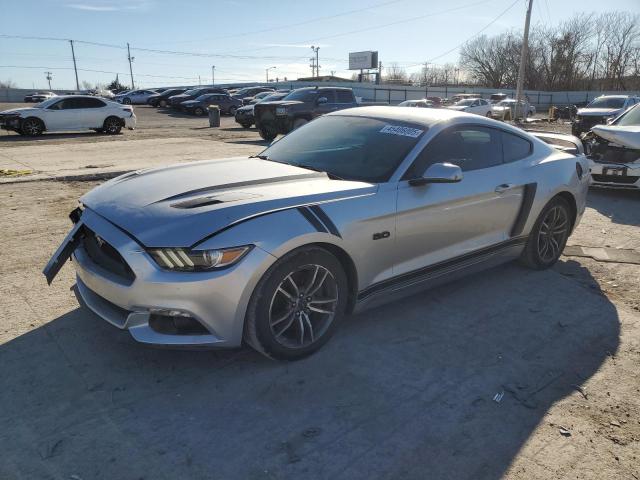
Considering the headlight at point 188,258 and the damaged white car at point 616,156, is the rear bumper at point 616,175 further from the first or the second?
the headlight at point 188,258

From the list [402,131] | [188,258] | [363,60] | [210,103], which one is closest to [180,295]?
[188,258]

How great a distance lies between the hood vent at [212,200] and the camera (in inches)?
120

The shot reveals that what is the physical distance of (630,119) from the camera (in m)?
9.16

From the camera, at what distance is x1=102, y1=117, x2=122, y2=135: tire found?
19.4m

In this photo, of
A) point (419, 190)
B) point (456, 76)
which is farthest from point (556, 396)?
point (456, 76)

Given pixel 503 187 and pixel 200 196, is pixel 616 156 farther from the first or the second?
pixel 200 196

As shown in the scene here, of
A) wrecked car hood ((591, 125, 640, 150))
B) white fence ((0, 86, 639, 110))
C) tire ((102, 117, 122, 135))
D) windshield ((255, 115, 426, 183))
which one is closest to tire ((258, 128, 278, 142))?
tire ((102, 117, 122, 135))

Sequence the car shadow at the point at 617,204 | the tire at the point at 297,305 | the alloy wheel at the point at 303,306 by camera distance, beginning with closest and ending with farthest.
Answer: the tire at the point at 297,305, the alloy wheel at the point at 303,306, the car shadow at the point at 617,204

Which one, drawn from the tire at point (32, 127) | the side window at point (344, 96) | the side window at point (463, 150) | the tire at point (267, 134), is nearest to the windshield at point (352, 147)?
the side window at point (463, 150)

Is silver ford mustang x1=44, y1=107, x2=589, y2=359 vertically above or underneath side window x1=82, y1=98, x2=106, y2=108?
underneath

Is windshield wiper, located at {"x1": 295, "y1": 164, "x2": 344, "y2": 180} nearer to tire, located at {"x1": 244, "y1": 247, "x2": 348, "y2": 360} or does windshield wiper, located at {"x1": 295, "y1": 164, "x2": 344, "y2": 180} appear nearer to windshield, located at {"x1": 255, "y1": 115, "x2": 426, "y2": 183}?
windshield, located at {"x1": 255, "y1": 115, "x2": 426, "y2": 183}

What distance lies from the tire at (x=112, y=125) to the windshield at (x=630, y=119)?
55.2 ft

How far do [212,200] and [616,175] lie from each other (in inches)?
295

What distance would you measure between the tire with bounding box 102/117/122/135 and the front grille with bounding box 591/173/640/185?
1693 centimetres
